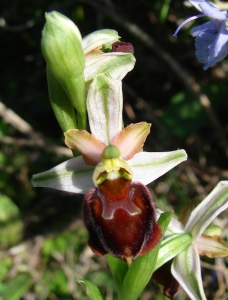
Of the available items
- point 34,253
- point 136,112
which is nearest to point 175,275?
point 34,253

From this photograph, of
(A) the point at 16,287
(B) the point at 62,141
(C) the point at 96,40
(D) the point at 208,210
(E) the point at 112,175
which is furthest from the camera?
(B) the point at 62,141

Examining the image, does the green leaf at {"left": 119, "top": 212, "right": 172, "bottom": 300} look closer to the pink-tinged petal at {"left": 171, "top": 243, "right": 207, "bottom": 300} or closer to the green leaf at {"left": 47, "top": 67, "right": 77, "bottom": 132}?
the pink-tinged petal at {"left": 171, "top": 243, "right": 207, "bottom": 300}

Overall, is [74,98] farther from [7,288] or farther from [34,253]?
[34,253]

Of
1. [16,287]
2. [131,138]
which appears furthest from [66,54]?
[16,287]

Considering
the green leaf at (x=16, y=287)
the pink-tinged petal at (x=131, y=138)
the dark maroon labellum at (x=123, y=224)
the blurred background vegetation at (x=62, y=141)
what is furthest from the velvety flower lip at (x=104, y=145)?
the green leaf at (x=16, y=287)

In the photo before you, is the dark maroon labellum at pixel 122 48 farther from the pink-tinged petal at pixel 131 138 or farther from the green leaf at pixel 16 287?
the green leaf at pixel 16 287

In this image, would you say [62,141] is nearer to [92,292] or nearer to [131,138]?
[92,292]

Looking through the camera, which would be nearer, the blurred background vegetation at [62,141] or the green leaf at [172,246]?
the green leaf at [172,246]
